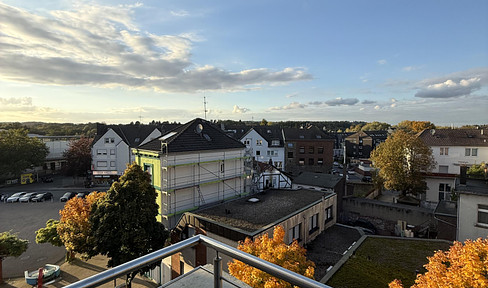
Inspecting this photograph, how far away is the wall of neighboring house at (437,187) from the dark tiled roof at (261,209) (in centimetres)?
2176

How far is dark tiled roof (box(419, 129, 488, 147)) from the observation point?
111ft

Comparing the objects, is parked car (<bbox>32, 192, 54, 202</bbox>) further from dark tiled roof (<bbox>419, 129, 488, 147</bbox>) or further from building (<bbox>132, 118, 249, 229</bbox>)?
dark tiled roof (<bbox>419, 129, 488, 147</bbox>)

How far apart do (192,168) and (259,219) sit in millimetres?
7436

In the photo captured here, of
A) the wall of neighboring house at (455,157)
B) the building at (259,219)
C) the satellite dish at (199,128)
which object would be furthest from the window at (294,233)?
the wall of neighboring house at (455,157)

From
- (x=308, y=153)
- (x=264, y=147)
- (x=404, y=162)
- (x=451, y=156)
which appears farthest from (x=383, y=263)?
(x=308, y=153)

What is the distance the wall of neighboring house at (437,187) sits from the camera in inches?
1299

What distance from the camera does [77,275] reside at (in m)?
16.5

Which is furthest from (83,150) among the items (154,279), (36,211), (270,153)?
(154,279)

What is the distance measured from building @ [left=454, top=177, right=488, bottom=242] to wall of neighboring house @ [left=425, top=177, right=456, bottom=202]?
19112mm

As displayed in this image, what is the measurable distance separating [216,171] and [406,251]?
45.8 feet

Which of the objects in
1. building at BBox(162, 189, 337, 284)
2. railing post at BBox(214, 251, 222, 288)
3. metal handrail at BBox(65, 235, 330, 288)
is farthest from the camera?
building at BBox(162, 189, 337, 284)

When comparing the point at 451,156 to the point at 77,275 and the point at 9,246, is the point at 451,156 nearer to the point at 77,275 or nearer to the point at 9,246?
the point at 77,275

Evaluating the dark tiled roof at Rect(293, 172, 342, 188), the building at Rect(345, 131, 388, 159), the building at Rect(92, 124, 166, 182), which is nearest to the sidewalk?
the dark tiled roof at Rect(293, 172, 342, 188)

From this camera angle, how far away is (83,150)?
43.4 meters
